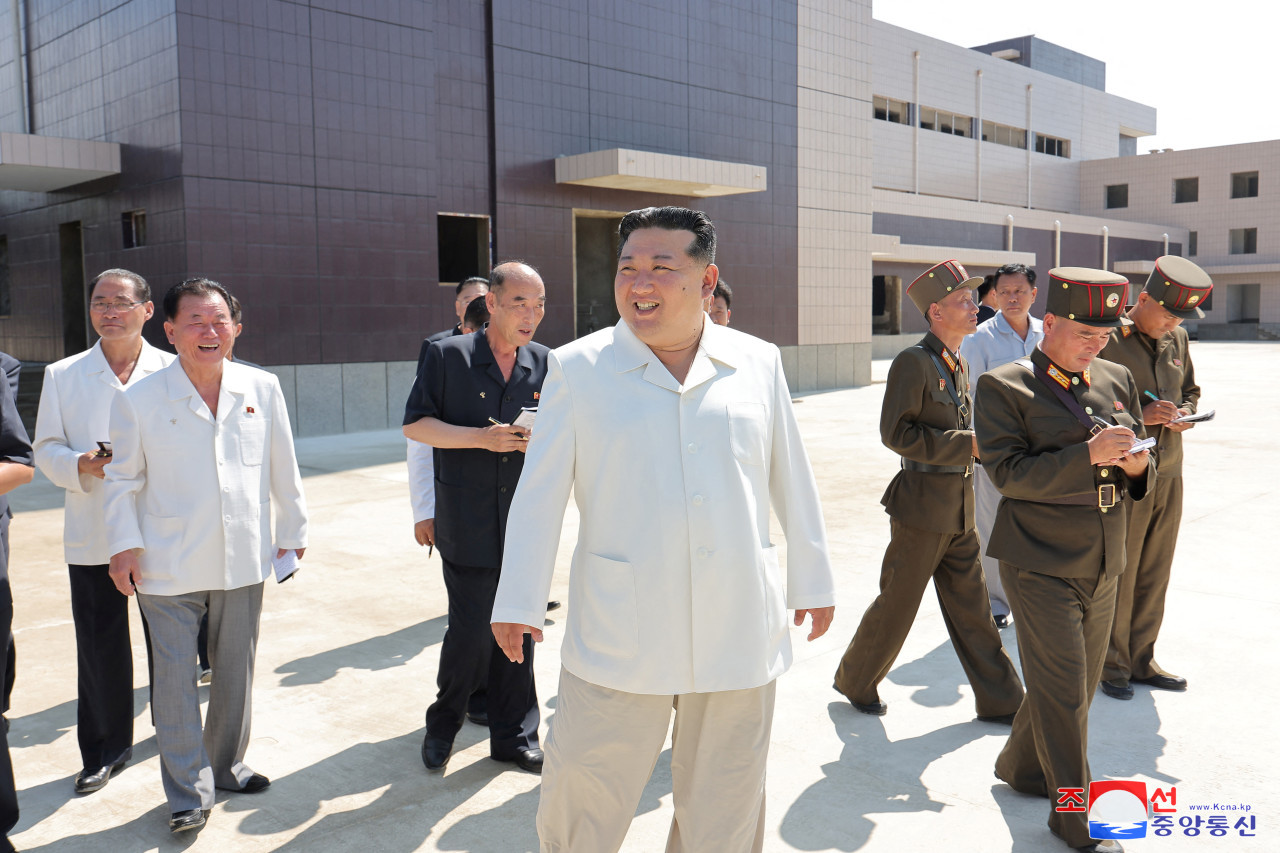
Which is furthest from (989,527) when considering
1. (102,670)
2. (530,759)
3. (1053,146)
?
(1053,146)

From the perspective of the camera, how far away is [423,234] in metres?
16.4

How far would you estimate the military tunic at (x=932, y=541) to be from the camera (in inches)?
167

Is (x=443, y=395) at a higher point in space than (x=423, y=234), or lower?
lower

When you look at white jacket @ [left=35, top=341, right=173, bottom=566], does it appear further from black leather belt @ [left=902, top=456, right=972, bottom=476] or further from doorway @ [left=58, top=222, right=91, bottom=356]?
doorway @ [left=58, top=222, right=91, bottom=356]

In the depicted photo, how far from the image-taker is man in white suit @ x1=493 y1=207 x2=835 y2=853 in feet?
8.20

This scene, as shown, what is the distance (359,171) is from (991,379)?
45.7 feet

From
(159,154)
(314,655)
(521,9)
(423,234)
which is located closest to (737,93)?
(521,9)

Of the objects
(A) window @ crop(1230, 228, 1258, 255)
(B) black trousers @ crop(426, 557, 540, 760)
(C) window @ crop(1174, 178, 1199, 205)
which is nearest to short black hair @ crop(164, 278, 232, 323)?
(B) black trousers @ crop(426, 557, 540, 760)

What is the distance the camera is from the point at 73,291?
63.6 feet

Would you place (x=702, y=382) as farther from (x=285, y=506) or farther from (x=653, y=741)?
(x=285, y=506)

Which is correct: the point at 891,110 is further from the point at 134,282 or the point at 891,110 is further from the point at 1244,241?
the point at 134,282

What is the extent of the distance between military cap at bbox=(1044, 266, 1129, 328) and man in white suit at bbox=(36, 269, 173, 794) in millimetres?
3629

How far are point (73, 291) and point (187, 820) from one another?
1911cm

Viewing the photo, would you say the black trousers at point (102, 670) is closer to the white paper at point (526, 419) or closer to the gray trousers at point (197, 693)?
the gray trousers at point (197, 693)
